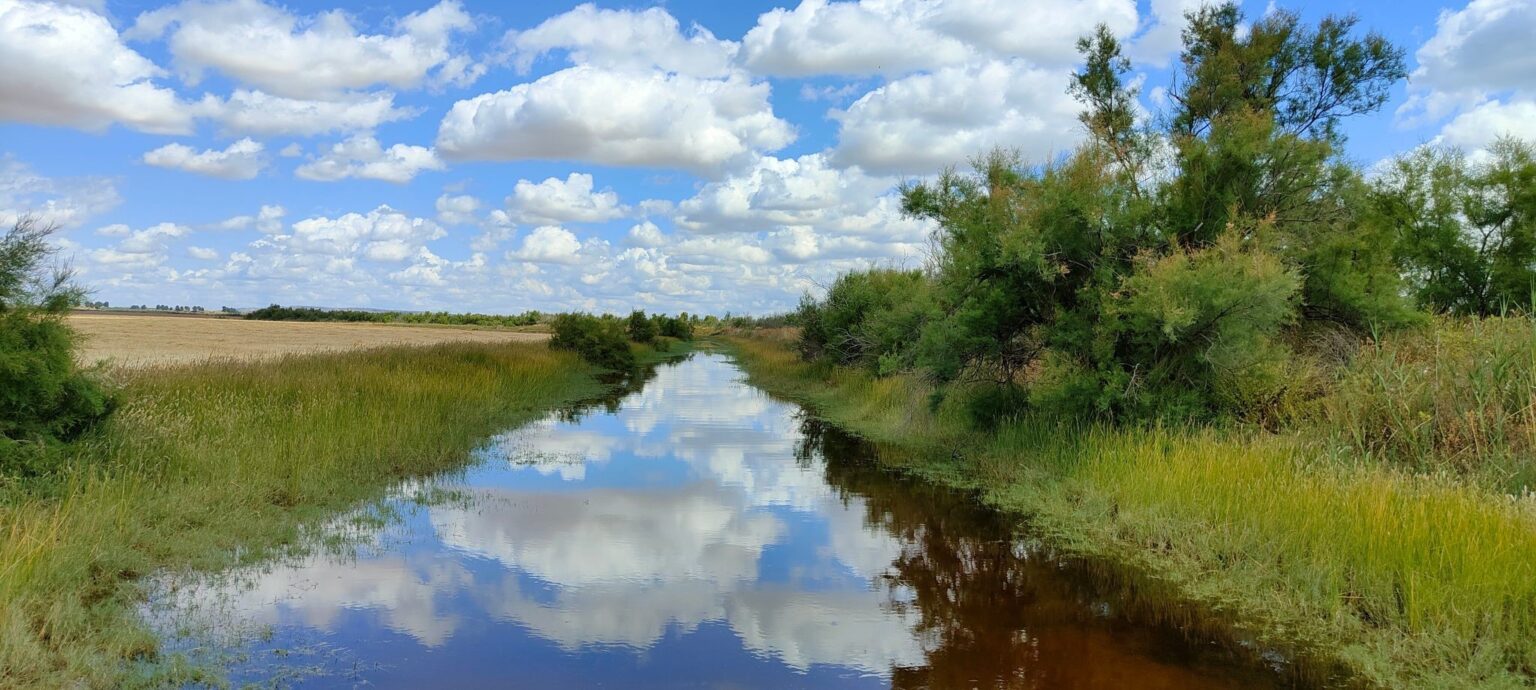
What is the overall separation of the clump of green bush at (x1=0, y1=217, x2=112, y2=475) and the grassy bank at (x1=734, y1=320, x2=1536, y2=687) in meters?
10.2

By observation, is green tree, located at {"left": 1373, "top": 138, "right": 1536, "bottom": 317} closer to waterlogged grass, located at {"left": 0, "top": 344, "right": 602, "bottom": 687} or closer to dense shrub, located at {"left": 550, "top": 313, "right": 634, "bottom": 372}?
waterlogged grass, located at {"left": 0, "top": 344, "right": 602, "bottom": 687}

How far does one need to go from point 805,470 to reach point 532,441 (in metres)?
5.98

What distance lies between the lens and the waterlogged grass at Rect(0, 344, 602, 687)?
5637 millimetres

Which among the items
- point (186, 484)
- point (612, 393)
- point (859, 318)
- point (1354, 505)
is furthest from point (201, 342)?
point (1354, 505)

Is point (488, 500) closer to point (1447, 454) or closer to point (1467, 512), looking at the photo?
point (1467, 512)

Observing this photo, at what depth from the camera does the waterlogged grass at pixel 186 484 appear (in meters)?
5.64

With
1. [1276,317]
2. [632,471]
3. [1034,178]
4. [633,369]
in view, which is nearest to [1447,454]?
[1276,317]

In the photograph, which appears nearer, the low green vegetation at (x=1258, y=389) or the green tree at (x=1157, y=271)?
the low green vegetation at (x=1258, y=389)

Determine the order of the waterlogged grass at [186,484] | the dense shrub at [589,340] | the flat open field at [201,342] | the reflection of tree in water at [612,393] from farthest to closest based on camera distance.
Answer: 1. the dense shrub at [589,340]
2. the flat open field at [201,342]
3. the reflection of tree in water at [612,393]
4. the waterlogged grass at [186,484]

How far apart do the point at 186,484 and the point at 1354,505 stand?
11.3 meters

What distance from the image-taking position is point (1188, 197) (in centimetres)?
1323

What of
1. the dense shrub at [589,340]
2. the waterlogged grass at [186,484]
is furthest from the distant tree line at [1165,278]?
the dense shrub at [589,340]

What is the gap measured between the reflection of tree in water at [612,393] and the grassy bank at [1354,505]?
12084 mm

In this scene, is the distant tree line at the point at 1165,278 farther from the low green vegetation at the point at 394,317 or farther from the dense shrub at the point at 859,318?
the low green vegetation at the point at 394,317
